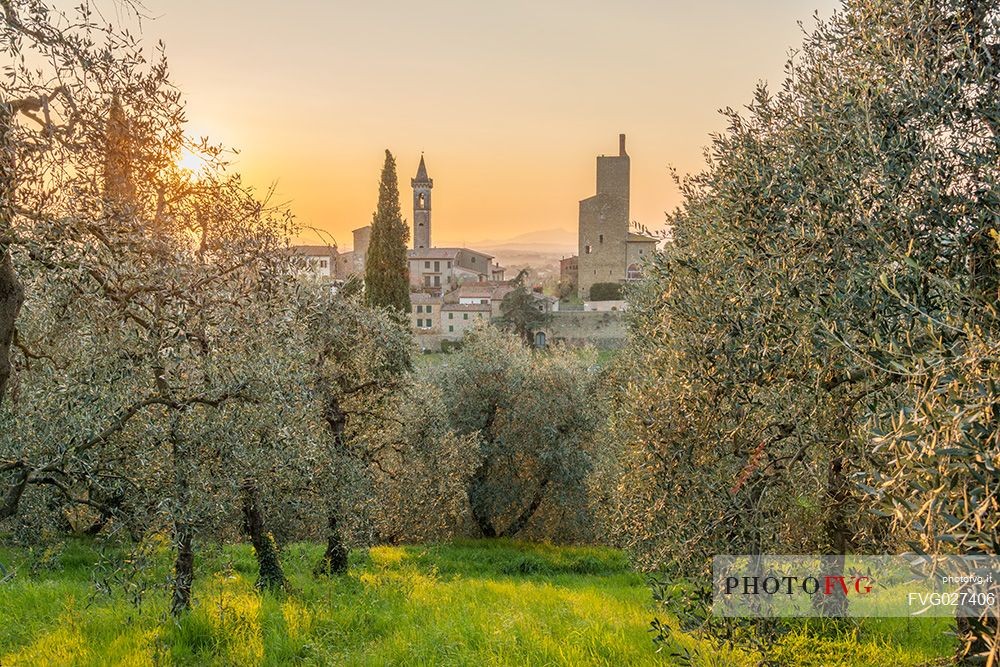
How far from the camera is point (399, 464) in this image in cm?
1866

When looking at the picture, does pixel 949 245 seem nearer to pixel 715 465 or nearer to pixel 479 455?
pixel 715 465

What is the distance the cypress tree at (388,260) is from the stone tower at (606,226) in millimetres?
55425

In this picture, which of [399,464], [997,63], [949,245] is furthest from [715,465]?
[399,464]

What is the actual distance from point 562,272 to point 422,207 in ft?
107

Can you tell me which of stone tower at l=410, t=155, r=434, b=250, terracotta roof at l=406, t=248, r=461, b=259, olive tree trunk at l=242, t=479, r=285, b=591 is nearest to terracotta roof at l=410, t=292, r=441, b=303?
terracotta roof at l=406, t=248, r=461, b=259

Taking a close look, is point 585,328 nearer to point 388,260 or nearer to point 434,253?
point 388,260

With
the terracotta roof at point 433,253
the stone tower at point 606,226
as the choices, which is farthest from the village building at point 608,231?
the terracotta roof at point 433,253

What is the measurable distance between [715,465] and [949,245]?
3.02 metres

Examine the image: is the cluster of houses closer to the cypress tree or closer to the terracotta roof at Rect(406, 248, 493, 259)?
the terracotta roof at Rect(406, 248, 493, 259)

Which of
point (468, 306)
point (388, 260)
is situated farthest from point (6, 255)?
point (468, 306)

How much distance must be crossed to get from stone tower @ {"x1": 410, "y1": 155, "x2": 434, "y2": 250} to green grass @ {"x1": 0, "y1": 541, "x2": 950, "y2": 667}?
12387 centimetres

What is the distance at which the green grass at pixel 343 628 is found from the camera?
760 centimetres

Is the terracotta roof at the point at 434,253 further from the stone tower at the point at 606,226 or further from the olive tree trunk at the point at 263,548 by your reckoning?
the olive tree trunk at the point at 263,548

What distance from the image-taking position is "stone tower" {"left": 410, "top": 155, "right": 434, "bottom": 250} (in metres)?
134
